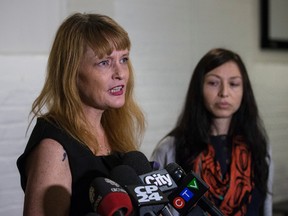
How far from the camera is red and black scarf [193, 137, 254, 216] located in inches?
68.6

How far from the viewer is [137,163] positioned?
1.07m

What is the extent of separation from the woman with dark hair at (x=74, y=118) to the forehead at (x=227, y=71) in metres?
0.66

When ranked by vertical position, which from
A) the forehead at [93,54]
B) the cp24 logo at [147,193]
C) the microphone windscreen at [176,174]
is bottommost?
the microphone windscreen at [176,174]

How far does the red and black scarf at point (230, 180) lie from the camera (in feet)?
5.72

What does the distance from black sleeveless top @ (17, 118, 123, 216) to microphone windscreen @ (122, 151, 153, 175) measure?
83 millimetres

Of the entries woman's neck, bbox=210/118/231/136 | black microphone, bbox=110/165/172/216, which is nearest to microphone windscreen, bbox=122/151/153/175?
black microphone, bbox=110/165/172/216

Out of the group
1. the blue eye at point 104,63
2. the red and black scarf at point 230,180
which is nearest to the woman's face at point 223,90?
the red and black scarf at point 230,180

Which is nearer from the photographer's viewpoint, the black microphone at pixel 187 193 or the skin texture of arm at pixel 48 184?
the black microphone at pixel 187 193

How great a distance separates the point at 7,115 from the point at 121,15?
2.83ft

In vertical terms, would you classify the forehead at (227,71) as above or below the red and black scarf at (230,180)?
above

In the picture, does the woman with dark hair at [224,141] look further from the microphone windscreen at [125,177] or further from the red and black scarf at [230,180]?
the microphone windscreen at [125,177]

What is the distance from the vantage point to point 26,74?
208 centimetres

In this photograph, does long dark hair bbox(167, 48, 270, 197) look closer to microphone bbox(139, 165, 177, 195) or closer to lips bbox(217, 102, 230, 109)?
lips bbox(217, 102, 230, 109)

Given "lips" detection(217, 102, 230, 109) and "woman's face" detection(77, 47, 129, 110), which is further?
"lips" detection(217, 102, 230, 109)
